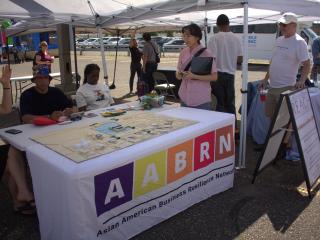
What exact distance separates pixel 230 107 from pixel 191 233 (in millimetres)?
2564

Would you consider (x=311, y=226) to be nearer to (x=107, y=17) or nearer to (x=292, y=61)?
(x=292, y=61)

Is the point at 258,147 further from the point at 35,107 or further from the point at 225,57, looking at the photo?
the point at 35,107

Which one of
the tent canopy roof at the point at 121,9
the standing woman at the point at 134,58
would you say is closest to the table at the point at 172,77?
the standing woman at the point at 134,58

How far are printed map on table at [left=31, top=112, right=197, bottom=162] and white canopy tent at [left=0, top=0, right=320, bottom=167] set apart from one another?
1.31 meters

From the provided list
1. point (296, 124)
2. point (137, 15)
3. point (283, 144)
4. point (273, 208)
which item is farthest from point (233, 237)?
point (137, 15)

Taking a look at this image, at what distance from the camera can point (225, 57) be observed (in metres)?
4.78

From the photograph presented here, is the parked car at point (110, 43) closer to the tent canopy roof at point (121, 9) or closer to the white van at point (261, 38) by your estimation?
the white van at point (261, 38)

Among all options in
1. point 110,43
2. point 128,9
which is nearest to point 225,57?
point 128,9

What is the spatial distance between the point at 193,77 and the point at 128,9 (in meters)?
2.11

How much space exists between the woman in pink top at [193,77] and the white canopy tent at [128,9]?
0.42 m

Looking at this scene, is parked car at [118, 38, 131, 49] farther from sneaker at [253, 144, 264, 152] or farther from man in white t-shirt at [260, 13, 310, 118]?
man in white t-shirt at [260, 13, 310, 118]

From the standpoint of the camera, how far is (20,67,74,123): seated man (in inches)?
131

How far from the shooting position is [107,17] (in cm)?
555

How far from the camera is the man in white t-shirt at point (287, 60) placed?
388 cm
